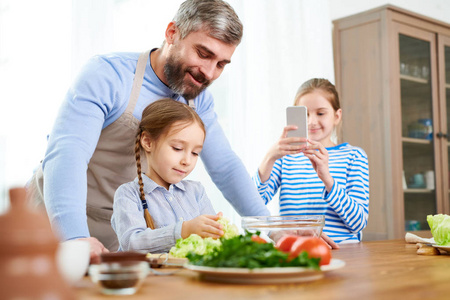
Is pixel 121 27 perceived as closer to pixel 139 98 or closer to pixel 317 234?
pixel 139 98

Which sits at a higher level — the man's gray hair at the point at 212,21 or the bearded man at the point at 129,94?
the man's gray hair at the point at 212,21

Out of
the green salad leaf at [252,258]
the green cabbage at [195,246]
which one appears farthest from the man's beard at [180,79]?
the green salad leaf at [252,258]

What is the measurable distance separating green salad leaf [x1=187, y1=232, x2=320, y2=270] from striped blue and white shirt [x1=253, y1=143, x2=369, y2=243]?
1329 mm

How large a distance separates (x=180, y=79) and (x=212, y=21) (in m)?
0.23

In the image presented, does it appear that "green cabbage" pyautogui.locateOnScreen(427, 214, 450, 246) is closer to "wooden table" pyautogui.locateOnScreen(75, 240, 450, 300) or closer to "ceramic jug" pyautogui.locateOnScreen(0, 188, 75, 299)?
"wooden table" pyautogui.locateOnScreen(75, 240, 450, 300)

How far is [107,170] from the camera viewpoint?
1834mm

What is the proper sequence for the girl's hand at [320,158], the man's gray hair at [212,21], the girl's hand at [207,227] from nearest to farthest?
the girl's hand at [207,227], the man's gray hair at [212,21], the girl's hand at [320,158]

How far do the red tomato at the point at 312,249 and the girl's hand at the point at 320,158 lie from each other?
119cm

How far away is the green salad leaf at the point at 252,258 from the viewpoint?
816 millimetres

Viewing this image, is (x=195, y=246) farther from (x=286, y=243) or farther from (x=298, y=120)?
(x=298, y=120)

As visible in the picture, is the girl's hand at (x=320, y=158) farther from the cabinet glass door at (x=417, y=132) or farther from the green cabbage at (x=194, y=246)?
the cabinet glass door at (x=417, y=132)

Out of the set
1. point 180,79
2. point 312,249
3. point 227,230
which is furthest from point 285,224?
point 180,79

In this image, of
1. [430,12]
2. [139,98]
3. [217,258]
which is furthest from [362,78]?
[217,258]

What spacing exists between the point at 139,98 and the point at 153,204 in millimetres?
398
